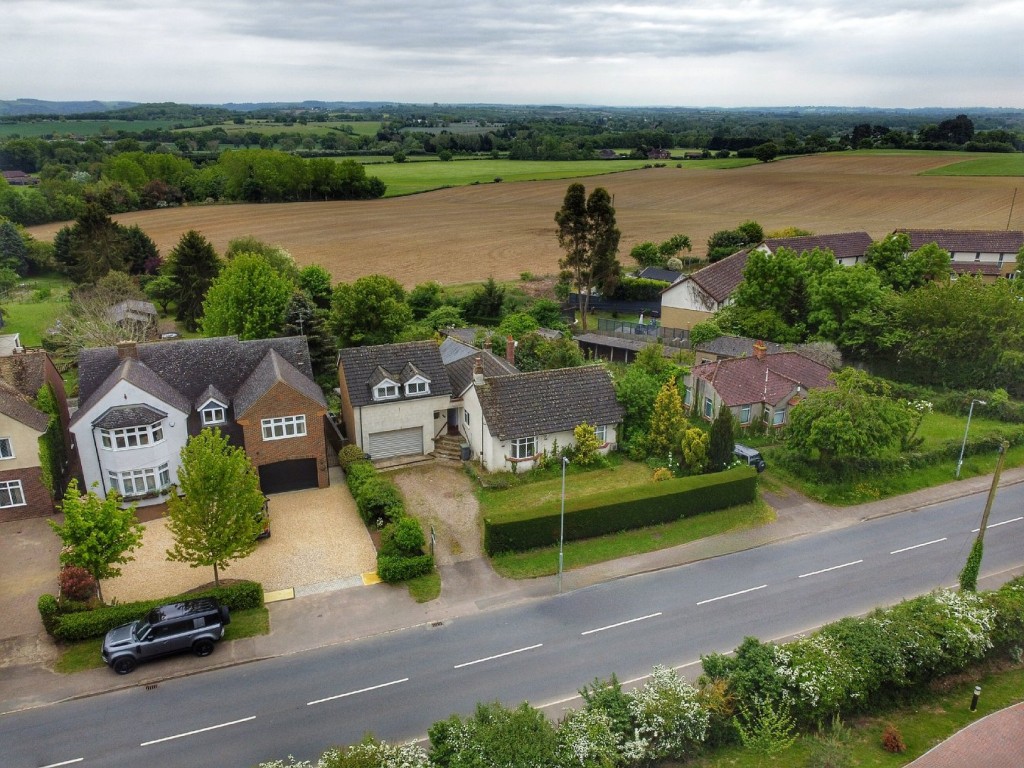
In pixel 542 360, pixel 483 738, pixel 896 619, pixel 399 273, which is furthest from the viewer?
pixel 399 273

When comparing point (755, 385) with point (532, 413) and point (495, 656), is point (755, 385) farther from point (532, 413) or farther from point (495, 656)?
point (495, 656)

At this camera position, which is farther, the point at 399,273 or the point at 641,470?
the point at 399,273

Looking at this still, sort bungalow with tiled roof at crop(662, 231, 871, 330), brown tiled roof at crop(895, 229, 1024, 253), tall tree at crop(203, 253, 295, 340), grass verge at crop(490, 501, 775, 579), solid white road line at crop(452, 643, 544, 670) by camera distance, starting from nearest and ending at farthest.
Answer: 1. solid white road line at crop(452, 643, 544, 670)
2. grass verge at crop(490, 501, 775, 579)
3. tall tree at crop(203, 253, 295, 340)
4. bungalow with tiled roof at crop(662, 231, 871, 330)
5. brown tiled roof at crop(895, 229, 1024, 253)

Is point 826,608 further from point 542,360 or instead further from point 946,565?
point 542,360

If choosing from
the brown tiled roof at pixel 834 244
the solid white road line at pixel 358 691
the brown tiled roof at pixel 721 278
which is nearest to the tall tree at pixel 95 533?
the solid white road line at pixel 358 691

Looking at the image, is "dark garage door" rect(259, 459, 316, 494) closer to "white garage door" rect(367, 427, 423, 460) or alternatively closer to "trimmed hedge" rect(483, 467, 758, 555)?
"white garage door" rect(367, 427, 423, 460)

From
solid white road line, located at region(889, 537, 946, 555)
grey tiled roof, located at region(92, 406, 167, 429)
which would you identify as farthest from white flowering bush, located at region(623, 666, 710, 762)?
grey tiled roof, located at region(92, 406, 167, 429)

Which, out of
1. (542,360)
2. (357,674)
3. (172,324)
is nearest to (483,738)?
(357,674)
